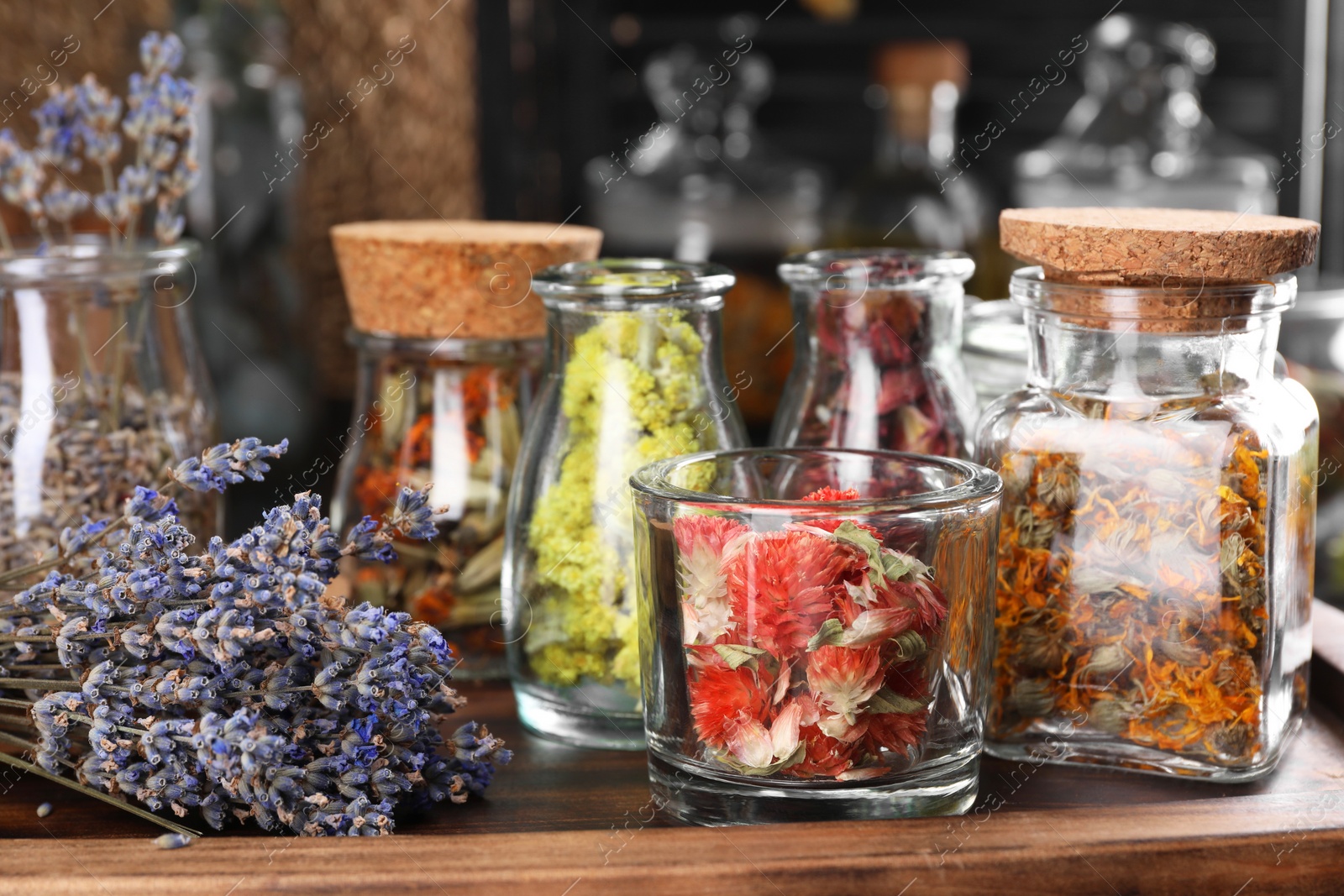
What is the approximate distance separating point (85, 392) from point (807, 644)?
44 centimetres

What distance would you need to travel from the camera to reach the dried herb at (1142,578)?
21.2 inches

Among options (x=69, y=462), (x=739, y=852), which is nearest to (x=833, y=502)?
(x=739, y=852)

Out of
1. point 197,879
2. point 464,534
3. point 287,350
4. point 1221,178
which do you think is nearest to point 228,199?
point 287,350

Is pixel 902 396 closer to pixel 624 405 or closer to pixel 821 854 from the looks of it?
pixel 624 405

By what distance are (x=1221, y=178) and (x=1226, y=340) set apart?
4.93 feet

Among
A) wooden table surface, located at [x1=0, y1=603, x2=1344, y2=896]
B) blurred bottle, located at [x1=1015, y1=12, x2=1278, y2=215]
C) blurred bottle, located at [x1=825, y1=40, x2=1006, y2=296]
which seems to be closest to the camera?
wooden table surface, located at [x1=0, y1=603, x2=1344, y2=896]

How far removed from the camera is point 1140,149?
1.94m

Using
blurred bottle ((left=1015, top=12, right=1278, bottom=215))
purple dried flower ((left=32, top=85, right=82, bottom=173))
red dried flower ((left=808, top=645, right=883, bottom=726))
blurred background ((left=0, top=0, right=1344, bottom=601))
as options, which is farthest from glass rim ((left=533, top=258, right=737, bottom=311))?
blurred bottle ((left=1015, top=12, right=1278, bottom=215))

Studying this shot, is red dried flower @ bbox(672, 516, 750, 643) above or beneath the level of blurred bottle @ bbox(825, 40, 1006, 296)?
beneath

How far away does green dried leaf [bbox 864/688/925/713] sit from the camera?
489 millimetres

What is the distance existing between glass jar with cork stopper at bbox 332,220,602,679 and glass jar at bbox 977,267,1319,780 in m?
0.27

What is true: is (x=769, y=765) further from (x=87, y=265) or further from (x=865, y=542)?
(x=87, y=265)

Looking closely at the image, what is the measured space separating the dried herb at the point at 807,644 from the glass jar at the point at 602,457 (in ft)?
0.37

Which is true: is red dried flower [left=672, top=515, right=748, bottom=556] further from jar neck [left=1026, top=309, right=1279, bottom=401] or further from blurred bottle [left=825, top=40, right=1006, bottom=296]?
blurred bottle [left=825, top=40, right=1006, bottom=296]
